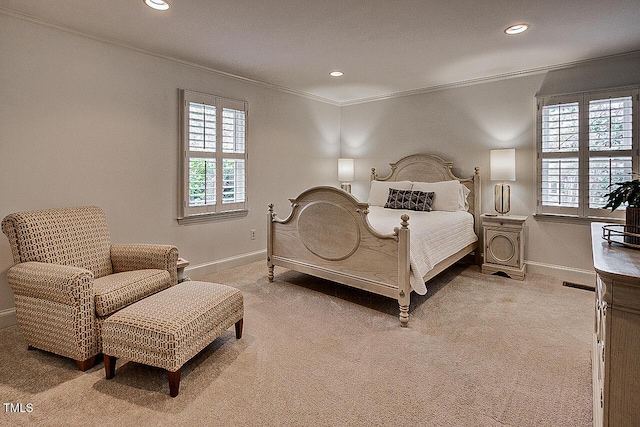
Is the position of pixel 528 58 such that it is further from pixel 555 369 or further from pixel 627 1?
pixel 555 369

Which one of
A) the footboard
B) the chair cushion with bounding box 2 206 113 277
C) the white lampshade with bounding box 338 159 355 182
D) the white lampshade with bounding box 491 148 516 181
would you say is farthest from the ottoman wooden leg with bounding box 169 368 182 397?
the white lampshade with bounding box 338 159 355 182

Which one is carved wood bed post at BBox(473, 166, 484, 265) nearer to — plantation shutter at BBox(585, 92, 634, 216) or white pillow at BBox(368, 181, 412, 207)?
white pillow at BBox(368, 181, 412, 207)

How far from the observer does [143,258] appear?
2744mm

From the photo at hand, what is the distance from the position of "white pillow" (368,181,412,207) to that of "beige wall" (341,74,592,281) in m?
0.51

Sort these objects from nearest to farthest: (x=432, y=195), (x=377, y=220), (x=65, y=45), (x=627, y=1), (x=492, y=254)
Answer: (x=627, y=1) < (x=65, y=45) < (x=377, y=220) < (x=492, y=254) < (x=432, y=195)

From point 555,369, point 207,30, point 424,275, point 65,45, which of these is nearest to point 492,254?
point 424,275

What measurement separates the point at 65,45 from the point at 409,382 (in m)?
3.72

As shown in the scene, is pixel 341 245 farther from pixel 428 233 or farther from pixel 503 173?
pixel 503 173

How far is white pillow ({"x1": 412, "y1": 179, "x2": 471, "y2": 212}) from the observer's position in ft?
14.4

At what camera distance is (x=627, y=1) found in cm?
250

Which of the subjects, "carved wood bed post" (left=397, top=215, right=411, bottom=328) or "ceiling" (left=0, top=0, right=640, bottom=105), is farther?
"carved wood bed post" (left=397, top=215, right=411, bottom=328)

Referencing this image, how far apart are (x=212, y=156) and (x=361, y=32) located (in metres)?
2.12

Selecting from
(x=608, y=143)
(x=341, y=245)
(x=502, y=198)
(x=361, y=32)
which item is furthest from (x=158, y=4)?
(x=608, y=143)

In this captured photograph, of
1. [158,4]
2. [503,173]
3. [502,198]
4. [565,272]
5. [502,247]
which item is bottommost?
[565,272]
